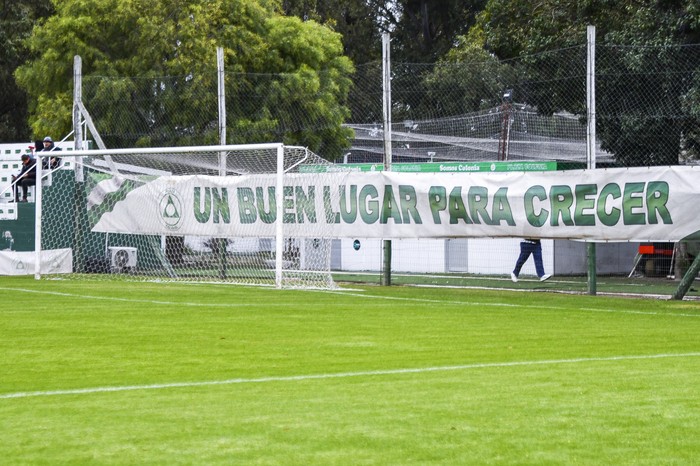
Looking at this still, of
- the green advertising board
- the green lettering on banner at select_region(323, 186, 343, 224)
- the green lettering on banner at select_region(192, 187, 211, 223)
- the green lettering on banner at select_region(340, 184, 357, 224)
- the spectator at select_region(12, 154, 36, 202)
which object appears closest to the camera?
the green lettering on banner at select_region(340, 184, 357, 224)

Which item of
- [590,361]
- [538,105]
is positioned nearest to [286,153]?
[538,105]

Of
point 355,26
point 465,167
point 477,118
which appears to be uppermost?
point 355,26

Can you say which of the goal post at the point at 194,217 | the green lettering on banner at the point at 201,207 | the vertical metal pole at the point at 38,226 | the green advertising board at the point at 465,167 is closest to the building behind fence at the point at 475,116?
the green advertising board at the point at 465,167

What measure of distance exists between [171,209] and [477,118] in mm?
7628

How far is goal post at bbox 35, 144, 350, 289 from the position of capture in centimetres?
2297

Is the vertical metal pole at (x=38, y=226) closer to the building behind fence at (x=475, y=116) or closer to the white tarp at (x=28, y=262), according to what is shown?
the white tarp at (x=28, y=262)

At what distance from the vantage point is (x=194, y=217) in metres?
24.3

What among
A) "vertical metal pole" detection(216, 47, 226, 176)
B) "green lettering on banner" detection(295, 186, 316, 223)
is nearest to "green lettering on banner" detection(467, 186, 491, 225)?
"green lettering on banner" detection(295, 186, 316, 223)

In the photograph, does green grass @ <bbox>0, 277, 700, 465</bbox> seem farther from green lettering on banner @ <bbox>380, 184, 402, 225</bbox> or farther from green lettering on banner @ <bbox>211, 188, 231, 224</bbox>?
green lettering on banner @ <bbox>211, 188, 231, 224</bbox>

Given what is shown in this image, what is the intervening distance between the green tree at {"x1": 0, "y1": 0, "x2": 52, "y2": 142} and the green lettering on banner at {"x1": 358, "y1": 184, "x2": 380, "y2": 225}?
95.3 feet

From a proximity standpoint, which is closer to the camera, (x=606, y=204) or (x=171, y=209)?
(x=606, y=204)

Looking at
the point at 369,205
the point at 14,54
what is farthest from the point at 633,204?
the point at 14,54

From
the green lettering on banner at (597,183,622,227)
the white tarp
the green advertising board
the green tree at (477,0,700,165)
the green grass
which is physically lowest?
the green grass

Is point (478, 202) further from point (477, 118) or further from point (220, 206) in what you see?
point (477, 118)
